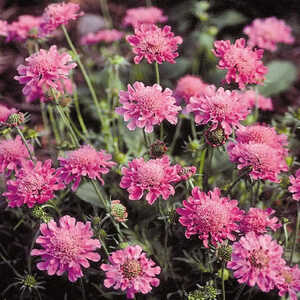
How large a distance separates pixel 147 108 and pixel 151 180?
252 millimetres

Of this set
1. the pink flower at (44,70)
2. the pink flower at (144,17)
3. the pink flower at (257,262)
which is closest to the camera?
the pink flower at (257,262)

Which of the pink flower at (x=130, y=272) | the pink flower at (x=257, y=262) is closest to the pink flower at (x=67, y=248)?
the pink flower at (x=130, y=272)

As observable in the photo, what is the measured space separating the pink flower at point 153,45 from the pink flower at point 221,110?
216 millimetres

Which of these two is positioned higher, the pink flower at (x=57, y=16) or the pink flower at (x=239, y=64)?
the pink flower at (x=57, y=16)

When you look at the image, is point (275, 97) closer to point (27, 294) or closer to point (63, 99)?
point (63, 99)

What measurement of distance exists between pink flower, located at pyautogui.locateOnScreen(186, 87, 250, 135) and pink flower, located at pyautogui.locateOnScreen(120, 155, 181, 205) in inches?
7.9

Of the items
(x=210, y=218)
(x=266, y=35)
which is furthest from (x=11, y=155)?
(x=266, y=35)

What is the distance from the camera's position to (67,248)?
49.9 inches

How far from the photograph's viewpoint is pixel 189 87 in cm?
185

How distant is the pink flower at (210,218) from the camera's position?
4.27ft

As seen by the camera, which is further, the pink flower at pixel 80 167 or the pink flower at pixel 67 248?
the pink flower at pixel 80 167

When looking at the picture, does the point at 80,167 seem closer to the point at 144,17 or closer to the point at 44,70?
the point at 44,70

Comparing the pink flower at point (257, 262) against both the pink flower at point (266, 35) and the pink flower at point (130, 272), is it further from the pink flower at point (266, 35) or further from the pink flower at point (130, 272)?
the pink flower at point (266, 35)

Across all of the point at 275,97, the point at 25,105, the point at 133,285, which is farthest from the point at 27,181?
the point at 275,97
